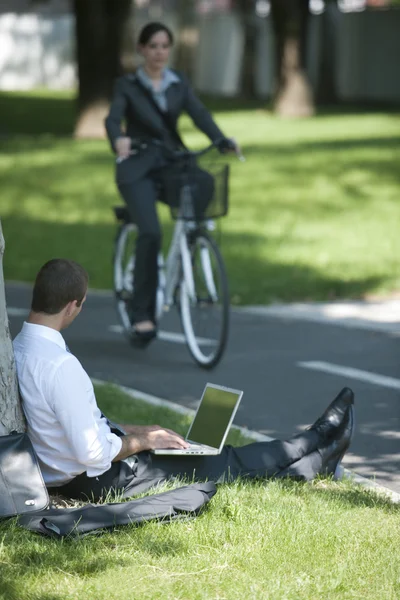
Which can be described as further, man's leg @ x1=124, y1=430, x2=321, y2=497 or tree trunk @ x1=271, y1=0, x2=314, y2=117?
tree trunk @ x1=271, y1=0, x2=314, y2=117

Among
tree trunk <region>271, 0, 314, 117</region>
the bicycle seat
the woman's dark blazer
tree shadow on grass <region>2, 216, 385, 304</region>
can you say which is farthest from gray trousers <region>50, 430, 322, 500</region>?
tree trunk <region>271, 0, 314, 117</region>

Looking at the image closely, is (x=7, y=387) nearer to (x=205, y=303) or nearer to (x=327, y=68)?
(x=205, y=303)

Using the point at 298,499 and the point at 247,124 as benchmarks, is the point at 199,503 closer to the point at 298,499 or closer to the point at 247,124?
the point at 298,499

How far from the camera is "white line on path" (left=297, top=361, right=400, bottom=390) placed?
7.94 m

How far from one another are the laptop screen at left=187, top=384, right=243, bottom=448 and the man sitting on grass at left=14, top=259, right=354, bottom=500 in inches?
4.1

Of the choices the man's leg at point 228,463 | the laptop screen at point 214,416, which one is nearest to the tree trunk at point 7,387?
the man's leg at point 228,463

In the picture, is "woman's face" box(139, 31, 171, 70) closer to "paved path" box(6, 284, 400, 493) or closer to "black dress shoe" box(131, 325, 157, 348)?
"black dress shoe" box(131, 325, 157, 348)

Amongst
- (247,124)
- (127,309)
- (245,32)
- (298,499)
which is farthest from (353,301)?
(245,32)

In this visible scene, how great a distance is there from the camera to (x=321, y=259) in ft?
44.4

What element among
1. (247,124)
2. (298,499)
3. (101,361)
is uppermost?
(298,499)

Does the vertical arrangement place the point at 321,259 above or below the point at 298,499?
below

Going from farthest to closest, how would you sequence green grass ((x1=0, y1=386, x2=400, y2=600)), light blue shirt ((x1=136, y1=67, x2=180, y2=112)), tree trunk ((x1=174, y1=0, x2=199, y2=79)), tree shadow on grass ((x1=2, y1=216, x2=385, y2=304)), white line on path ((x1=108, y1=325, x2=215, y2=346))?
tree trunk ((x1=174, y1=0, x2=199, y2=79)), tree shadow on grass ((x1=2, y1=216, x2=385, y2=304)), white line on path ((x1=108, y1=325, x2=215, y2=346)), light blue shirt ((x1=136, y1=67, x2=180, y2=112)), green grass ((x1=0, y1=386, x2=400, y2=600))

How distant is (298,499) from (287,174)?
50.3ft

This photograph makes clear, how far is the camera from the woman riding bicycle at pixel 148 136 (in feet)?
27.6
